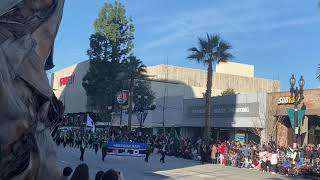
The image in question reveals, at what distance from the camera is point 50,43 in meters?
3.11

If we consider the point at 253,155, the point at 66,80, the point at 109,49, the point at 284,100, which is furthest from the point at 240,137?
the point at 66,80

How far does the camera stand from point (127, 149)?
34.7 metres

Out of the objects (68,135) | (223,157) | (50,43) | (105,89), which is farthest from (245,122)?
(50,43)

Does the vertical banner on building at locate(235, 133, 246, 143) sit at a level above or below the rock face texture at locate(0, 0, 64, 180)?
above

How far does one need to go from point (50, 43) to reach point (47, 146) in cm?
58

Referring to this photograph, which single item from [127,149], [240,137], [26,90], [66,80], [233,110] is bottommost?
[127,149]

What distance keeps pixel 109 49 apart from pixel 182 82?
26066 millimetres

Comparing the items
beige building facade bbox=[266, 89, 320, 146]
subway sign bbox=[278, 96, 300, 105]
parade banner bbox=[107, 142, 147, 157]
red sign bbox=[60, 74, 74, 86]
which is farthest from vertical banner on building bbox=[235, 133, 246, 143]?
red sign bbox=[60, 74, 74, 86]

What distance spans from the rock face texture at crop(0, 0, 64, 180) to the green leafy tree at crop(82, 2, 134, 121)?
65383 millimetres

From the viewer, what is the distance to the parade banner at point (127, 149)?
34375mm

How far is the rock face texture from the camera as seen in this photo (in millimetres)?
2154

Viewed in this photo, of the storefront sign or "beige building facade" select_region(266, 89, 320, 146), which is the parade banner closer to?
"beige building facade" select_region(266, 89, 320, 146)

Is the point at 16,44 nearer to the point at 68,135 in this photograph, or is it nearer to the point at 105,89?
the point at 68,135

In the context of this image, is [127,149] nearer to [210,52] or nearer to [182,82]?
[210,52]
